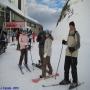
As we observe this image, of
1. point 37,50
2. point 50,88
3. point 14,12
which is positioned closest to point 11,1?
point 14,12

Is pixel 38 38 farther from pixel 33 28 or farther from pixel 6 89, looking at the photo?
pixel 6 89

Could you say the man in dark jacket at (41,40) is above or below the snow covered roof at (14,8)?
below

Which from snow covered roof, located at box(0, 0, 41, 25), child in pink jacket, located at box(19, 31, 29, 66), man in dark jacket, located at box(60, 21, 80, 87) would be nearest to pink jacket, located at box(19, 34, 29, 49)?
child in pink jacket, located at box(19, 31, 29, 66)

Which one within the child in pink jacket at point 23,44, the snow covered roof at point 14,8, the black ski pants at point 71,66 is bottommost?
the black ski pants at point 71,66

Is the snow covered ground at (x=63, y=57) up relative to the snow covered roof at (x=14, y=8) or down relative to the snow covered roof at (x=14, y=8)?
down

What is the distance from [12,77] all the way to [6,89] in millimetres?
109

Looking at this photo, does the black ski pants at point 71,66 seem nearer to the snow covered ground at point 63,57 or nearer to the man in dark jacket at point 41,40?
the snow covered ground at point 63,57

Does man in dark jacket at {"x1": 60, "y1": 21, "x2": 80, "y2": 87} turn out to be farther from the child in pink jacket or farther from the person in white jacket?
the child in pink jacket

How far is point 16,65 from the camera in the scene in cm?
455

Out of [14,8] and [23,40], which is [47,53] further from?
[14,8]

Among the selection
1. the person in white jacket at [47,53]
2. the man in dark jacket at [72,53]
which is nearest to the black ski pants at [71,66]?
the man in dark jacket at [72,53]

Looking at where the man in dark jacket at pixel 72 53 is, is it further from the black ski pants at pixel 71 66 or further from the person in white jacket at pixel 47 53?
the person in white jacket at pixel 47 53

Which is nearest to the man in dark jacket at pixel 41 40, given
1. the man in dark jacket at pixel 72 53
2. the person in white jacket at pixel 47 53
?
the person in white jacket at pixel 47 53

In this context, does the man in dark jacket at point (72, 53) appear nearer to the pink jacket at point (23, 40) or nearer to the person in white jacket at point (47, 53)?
the person in white jacket at point (47, 53)
